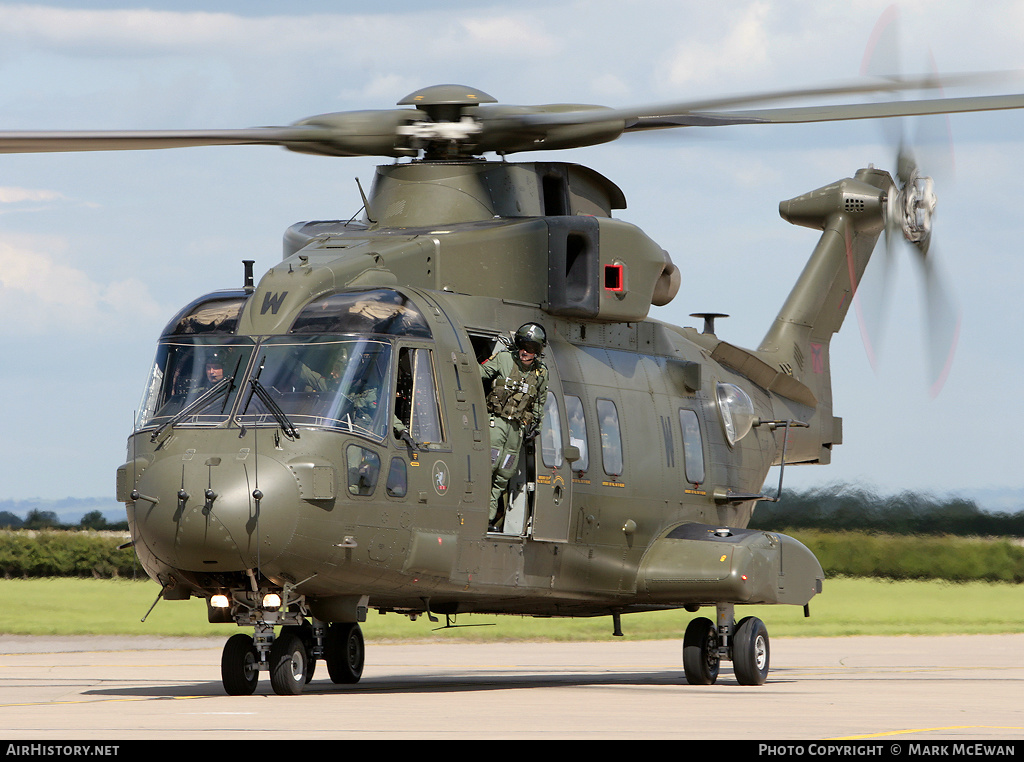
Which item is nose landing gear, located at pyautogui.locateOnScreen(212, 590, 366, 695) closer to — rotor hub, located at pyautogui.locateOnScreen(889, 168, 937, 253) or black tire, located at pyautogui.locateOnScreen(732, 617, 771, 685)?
black tire, located at pyautogui.locateOnScreen(732, 617, 771, 685)

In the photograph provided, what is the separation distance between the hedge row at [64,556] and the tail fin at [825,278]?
12275mm

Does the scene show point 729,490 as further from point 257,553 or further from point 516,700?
point 257,553

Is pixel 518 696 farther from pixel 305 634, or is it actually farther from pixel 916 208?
pixel 916 208

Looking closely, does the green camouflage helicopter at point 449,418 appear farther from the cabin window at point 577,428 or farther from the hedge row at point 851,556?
the hedge row at point 851,556

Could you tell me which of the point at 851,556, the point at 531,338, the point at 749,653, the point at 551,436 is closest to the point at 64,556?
the point at 851,556

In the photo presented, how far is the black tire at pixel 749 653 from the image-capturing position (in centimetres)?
1556

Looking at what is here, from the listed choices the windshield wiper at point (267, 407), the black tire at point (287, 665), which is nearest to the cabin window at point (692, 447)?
the black tire at point (287, 665)

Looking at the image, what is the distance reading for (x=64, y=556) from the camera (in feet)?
85.6

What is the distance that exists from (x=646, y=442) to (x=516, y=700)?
4.20m

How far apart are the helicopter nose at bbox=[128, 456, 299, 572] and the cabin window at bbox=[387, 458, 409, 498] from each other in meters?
0.88

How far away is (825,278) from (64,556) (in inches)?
549

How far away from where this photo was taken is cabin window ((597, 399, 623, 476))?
49.0 feet

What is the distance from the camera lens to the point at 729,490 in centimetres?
1709
